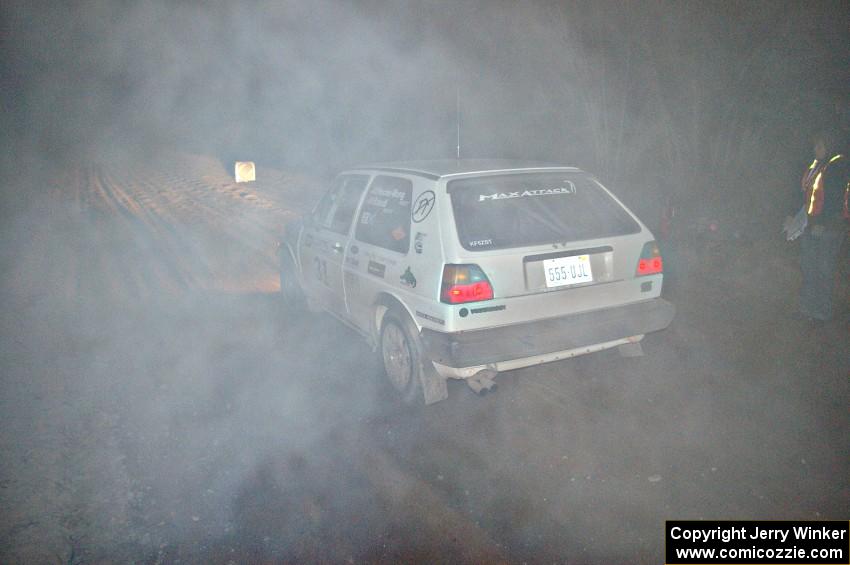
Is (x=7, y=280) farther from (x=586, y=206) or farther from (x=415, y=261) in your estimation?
(x=586, y=206)

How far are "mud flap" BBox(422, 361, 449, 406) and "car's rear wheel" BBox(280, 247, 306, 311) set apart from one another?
1.98 m

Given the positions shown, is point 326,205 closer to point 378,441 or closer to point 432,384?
point 432,384

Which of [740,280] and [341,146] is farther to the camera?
[341,146]

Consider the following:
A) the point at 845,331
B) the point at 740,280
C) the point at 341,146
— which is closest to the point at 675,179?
the point at 740,280

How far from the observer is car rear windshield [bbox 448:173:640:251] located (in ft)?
10.3

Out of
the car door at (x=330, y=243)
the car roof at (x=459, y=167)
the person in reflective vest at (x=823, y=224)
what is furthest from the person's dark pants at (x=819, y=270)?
the car door at (x=330, y=243)

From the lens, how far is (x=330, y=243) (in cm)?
422

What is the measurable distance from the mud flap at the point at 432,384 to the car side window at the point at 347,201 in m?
1.18

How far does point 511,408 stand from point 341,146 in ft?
16.0

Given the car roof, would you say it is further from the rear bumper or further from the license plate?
the rear bumper

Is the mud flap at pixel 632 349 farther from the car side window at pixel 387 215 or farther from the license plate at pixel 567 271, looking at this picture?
the car side window at pixel 387 215

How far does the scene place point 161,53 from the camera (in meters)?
3.53

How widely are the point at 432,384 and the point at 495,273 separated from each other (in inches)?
25.7

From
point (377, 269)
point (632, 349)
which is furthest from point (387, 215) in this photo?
point (632, 349)
